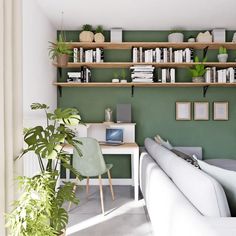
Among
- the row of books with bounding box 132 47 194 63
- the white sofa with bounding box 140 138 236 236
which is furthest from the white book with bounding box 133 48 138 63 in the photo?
the white sofa with bounding box 140 138 236 236

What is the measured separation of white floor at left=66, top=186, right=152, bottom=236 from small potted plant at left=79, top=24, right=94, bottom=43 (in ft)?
7.26

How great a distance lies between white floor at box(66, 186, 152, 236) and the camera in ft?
9.84

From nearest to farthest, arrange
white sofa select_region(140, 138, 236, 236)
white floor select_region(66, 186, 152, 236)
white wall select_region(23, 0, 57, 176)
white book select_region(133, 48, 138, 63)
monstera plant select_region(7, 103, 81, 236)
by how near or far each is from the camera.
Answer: white sofa select_region(140, 138, 236, 236), monstera plant select_region(7, 103, 81, 236), white floor select_region(66, 186, 152, 236), white wall select_region(23, 0, 57, 176), white book select_region(133, 48, 138, 63)

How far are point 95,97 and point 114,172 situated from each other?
1.23 meters

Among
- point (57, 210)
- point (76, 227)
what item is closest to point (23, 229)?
point (57, 210)

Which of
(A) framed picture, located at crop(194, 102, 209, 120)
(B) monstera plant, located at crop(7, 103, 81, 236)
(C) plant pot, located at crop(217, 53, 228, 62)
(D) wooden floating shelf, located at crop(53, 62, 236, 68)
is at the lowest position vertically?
(B) monstera plant, located at crop(7, 103, 81, 236)

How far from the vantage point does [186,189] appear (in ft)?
6.44

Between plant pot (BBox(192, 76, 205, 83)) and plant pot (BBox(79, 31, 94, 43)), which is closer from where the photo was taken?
plant pot (BBox(79, 31, 94, 43))

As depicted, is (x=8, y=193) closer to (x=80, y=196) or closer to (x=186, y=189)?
(x=186, y=189)

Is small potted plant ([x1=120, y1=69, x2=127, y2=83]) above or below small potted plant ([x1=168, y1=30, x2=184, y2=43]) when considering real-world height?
below

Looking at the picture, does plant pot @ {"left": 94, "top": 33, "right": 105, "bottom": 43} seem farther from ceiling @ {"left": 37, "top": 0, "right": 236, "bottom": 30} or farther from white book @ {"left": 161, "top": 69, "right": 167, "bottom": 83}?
white book @ {"left": 161, "top": 69, "right": 167, "bottom": 83}

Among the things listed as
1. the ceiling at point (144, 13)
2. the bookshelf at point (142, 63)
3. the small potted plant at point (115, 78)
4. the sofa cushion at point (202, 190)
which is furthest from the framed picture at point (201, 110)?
the sofa cushion at point (202, 190)

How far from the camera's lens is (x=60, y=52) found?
4.37m

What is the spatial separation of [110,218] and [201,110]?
2410 mm
